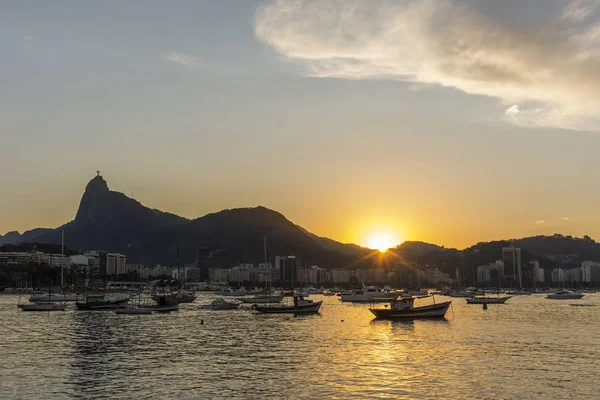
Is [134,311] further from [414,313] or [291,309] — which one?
[414,313]

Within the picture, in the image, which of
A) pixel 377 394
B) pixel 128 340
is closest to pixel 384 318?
pixel 128 340

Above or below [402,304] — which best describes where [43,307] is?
below

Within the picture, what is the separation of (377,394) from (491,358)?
60.2 ft

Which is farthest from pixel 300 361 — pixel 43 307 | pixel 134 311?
pixel 43 307

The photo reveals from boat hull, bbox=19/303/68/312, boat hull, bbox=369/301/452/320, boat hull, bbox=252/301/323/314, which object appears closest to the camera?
boat hull, bbox=369/301/452/320

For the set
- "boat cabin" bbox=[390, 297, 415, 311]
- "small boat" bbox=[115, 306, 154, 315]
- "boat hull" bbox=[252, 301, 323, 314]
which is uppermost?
"boat cabin" bbox=[390, 297, 415, 311]

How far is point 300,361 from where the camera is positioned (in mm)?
46375

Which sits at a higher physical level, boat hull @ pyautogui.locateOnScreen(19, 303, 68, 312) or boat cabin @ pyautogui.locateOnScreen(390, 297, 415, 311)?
boat cabin @ pyautogui.locateOnScreen(390, 297, 415, 311)

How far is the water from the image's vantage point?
114 feet

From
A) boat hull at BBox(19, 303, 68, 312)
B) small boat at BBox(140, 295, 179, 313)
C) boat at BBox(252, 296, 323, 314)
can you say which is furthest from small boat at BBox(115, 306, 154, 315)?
boat hull at BBox(19, 303, 68, 312)

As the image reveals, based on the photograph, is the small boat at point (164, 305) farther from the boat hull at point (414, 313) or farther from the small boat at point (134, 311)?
the boat hull at point (414, 313)

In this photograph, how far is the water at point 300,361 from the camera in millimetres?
34625

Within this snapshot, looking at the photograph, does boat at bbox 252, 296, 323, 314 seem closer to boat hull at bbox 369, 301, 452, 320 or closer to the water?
boat hull at bbox 369, 301, 452, 320

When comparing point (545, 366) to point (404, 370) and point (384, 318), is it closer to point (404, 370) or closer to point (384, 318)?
point (404, 370)
